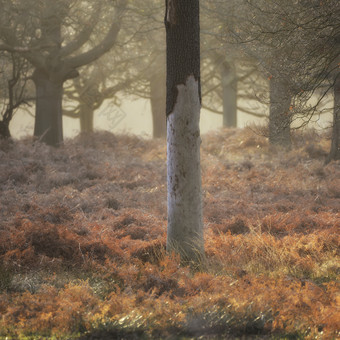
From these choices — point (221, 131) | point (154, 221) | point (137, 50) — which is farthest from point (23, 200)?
point (137, 50)

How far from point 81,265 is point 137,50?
2002 centimetres

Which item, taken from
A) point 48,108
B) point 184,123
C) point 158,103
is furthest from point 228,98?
point 184,123

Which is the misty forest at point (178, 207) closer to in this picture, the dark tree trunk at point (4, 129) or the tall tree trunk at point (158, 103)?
the dark tree trunk at point (4, 129)

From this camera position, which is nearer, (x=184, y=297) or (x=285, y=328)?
(x=285, y=328)

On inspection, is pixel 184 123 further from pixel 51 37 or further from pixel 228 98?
pixel 228 98

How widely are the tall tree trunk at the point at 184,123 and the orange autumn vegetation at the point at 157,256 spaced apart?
0.53m

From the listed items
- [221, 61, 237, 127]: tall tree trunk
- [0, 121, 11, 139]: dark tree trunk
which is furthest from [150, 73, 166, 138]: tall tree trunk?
[0, 121, 11, 139]: dark tree trunk

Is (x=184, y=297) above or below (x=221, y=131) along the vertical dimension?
below

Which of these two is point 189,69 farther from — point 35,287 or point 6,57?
point 6,57

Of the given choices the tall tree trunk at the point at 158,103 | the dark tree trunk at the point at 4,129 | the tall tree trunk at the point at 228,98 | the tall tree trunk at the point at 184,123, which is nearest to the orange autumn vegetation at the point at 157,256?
the tall tree trunk at the point at 184,123

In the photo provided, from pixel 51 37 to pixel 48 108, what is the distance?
293 cm

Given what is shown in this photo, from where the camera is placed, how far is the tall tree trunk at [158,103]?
86.7 feet

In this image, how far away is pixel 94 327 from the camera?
452 cm

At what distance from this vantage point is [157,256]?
23.7ft
